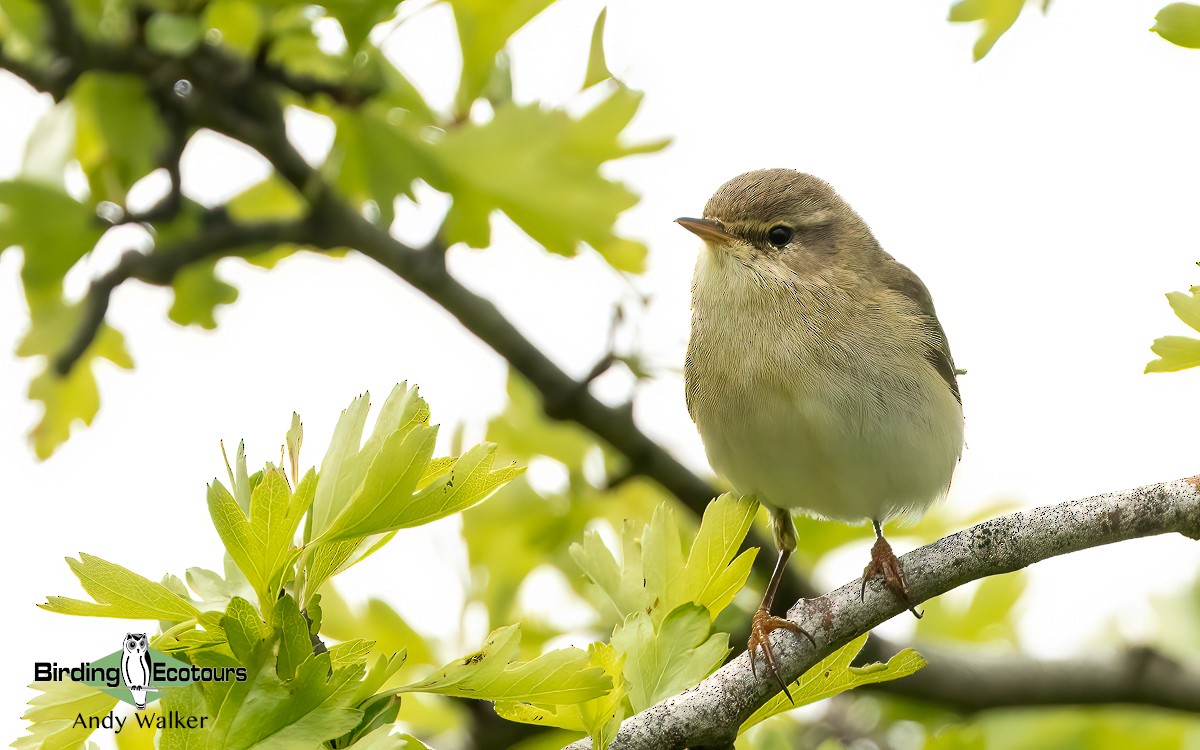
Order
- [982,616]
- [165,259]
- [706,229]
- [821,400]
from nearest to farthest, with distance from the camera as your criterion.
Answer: [821,400]
[165,259]
[706,229]
[982,616]

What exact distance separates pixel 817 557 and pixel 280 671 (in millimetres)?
2559

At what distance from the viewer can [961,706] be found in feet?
10.8

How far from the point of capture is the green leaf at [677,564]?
80.4 inches

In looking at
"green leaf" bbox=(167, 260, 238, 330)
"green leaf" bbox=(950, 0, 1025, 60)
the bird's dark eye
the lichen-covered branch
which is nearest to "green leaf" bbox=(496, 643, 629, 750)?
the lichen-covered branch

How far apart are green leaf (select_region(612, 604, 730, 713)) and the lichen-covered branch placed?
59 mm

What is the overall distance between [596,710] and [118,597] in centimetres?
71

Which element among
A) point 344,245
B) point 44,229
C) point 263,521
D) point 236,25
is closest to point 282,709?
point 263,521

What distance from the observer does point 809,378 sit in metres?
3.12

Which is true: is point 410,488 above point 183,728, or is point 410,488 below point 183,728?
above

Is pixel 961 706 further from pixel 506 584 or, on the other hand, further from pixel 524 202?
pixel 524 202

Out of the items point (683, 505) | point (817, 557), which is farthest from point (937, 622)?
point (683, 505)

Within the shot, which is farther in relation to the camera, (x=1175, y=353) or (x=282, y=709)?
(x=1175, y=353)

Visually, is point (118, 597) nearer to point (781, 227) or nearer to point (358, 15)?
point (358, 15)

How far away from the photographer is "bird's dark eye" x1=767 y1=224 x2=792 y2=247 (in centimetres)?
370
